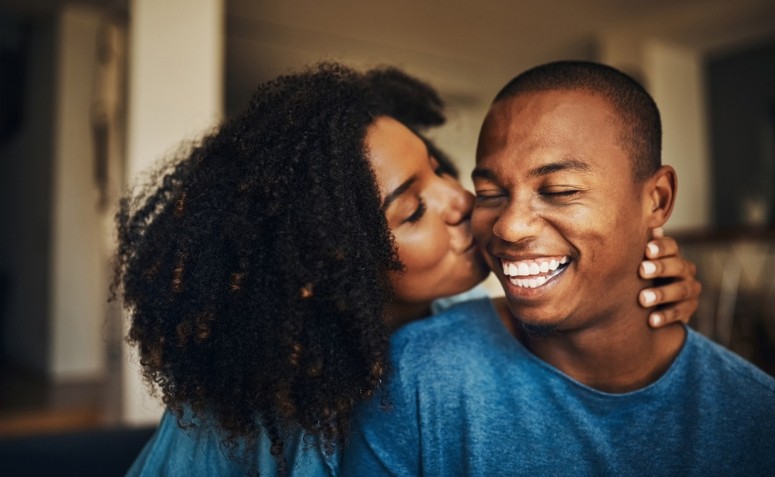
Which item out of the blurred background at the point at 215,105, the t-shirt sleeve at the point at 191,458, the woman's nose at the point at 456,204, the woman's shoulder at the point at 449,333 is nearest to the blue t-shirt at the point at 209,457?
the t-shirt sleeve at the point at 191,458

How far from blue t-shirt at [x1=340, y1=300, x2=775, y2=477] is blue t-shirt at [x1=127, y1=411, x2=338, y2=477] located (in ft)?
0.21

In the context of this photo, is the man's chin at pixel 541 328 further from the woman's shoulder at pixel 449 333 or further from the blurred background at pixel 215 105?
the blurred background at pixel 215 105

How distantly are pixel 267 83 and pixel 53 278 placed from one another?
14.6ft

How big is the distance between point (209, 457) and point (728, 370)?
924 mm

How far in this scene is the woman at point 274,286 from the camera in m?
1.04

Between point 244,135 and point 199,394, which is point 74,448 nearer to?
point 199,394

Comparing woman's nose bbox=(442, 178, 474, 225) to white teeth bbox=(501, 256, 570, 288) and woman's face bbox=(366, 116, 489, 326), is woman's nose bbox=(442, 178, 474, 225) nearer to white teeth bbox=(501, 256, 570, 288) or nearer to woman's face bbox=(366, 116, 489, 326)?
woman's face bbox=(366, 116, 489, 326)

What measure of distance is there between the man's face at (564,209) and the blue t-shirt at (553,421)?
0.14 metres

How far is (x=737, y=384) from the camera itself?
1089mm

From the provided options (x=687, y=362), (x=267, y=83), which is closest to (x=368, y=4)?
(x=267, y=83)

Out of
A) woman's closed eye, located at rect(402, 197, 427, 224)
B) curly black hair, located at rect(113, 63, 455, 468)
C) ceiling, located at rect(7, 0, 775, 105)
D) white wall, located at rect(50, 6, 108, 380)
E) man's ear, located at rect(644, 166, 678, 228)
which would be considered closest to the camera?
curly black hair, located at rect(113, 63, 455, 468)

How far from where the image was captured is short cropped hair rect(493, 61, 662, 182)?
3.65ft

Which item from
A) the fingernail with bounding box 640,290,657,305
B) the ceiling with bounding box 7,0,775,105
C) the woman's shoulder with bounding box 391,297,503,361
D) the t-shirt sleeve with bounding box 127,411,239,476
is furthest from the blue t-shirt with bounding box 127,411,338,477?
the ceiling with bounding box 7,0,775,105

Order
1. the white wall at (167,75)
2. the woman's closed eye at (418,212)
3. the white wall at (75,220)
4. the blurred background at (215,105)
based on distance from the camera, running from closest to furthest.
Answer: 1. the woman's closed eye at (418,212)
2. the white wall at (167,75)
3. the blurred background at (215,105)
4. the white wall at (75,220)
